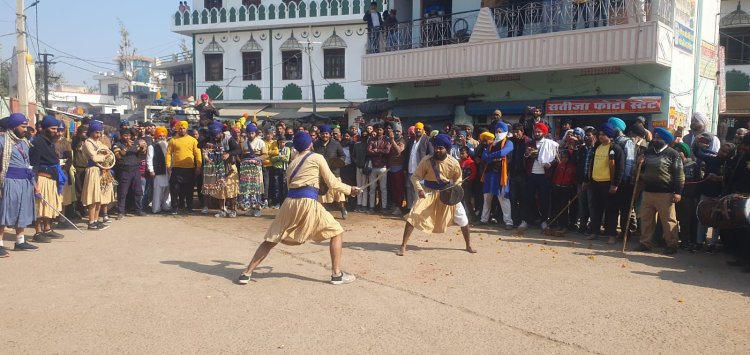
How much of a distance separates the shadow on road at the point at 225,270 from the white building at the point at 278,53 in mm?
20797

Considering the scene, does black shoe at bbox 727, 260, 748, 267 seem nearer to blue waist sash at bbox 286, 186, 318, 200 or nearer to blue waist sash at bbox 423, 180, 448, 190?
blue waist sash at bbox 423, 180, 448, 190

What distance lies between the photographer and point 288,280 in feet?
20.6

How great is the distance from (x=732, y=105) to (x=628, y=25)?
514 inches

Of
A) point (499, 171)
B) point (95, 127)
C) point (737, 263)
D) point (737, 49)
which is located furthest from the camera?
point (737, 49)

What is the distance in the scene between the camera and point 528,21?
579 inches

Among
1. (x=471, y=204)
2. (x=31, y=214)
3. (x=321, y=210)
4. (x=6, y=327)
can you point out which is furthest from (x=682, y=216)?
(x=31, y=214)

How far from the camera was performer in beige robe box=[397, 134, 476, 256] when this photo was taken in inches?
293

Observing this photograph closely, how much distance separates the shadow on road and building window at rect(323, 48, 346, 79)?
2268 centimetres

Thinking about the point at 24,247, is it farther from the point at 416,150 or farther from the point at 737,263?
the point at 737,263

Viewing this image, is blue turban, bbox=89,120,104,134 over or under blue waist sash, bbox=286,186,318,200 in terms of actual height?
over

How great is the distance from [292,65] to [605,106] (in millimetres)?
19041

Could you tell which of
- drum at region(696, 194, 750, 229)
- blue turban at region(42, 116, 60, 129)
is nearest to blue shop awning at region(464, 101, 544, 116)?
drum at region(696, 194, 750, 229)

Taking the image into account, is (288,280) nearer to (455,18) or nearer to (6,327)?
(6,327)

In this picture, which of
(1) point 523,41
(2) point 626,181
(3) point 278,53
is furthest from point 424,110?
(3) point 278,53
